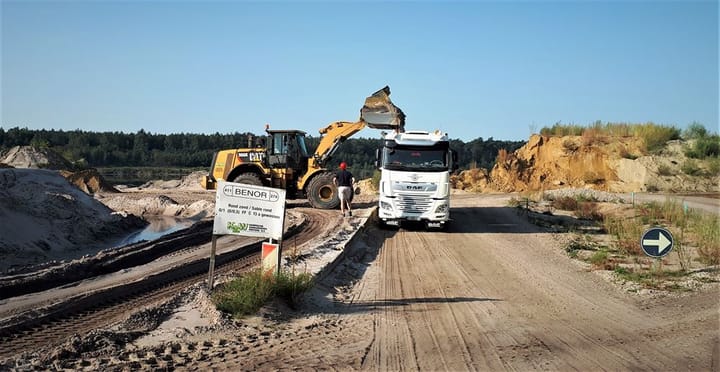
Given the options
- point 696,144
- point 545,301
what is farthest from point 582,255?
point 696,144

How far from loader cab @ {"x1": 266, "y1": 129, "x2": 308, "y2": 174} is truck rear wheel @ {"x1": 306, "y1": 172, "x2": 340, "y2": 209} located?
133cm

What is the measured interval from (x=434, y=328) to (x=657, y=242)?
6.01 metres

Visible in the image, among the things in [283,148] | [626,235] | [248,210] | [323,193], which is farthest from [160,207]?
[248,210]

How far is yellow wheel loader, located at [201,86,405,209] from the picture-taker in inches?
1040

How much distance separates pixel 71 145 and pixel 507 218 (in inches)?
2562

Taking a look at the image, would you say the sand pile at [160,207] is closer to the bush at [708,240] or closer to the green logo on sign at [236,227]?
the bush at [708,240]

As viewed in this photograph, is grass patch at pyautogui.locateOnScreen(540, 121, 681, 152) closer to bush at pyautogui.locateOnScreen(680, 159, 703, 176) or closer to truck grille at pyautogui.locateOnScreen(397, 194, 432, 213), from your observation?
bush at pyautogui.locateOnScreen(680, 159, 703, 176)

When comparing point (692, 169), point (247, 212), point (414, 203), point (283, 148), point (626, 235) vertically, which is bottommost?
point (626, 235)

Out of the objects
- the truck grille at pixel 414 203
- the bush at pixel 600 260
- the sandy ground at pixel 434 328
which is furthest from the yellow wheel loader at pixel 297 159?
the sandy ground at pixel 434 328

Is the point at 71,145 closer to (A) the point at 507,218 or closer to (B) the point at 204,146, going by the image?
(B) the point at 204,146

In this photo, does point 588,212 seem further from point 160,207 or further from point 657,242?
point 160,207

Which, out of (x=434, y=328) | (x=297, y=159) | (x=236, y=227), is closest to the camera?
(x=434, y=328)

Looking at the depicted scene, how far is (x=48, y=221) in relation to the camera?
20.5 metres

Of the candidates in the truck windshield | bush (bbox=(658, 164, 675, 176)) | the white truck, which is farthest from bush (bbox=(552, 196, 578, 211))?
bush (bbox=(658, 164, 675, 176))
